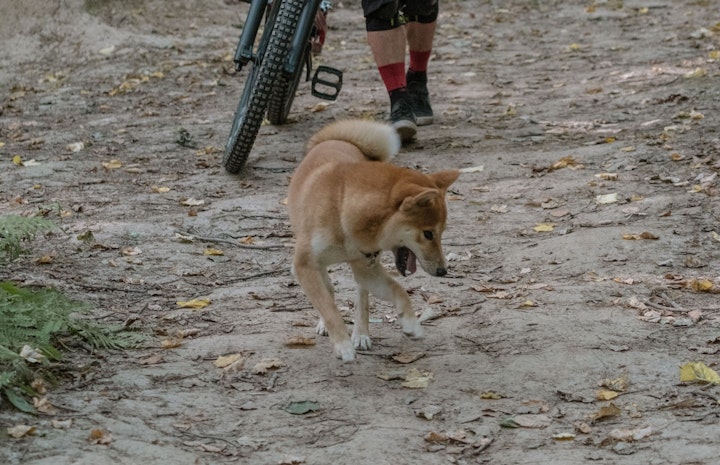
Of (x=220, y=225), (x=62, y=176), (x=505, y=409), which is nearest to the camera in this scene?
(x=505, y=409)

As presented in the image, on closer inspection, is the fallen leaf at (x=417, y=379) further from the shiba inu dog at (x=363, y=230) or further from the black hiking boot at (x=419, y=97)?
the black hiking boot at (x=419, y=97)

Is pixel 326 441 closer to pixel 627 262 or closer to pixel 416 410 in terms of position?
pixel 416 410

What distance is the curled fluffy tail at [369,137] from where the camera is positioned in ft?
14.2

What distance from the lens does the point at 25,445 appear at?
2744 millimetres

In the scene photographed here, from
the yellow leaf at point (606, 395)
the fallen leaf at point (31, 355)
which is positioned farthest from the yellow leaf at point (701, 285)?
the fallen leaf at point (31, 355)

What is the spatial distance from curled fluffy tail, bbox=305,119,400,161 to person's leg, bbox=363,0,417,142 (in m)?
2.09

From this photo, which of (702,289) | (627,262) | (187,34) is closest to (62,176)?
(627,262)

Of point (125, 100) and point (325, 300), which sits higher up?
point (325, 300)

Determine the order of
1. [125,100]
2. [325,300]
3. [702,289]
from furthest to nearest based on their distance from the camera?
1. [125,100]
2. [702,289]
3. [325,300]

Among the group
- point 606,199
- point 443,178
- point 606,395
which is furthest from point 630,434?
point 606,199

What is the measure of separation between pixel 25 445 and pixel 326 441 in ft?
2.93

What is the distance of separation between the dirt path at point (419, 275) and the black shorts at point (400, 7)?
0.89 m

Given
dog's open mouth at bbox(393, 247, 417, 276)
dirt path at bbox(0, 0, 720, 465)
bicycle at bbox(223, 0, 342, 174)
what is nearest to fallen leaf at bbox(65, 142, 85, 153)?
dirt path at bbox(0, 0, 720, 465)

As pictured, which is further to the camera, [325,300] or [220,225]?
[220,225]
